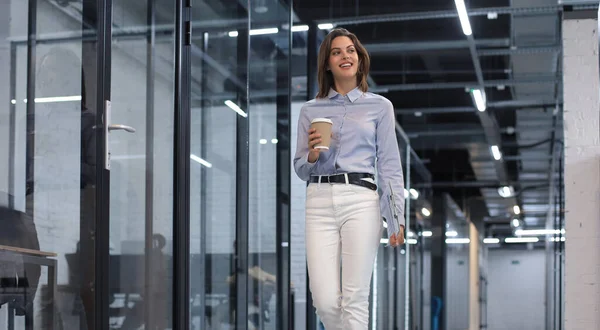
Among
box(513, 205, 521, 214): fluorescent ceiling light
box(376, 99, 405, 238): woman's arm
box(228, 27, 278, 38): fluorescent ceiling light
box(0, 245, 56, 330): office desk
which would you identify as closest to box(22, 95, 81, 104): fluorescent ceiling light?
box(0, 245, 56, 330): office desk

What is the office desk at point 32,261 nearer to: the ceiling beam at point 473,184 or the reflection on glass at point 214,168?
the reflection on glass at point 214,168

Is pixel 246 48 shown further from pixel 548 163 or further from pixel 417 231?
pixel 417 231

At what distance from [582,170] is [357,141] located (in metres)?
4.04

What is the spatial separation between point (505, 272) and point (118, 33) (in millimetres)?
5882

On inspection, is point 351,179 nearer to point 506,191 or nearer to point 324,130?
point 324,130

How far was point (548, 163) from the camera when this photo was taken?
8.44 m

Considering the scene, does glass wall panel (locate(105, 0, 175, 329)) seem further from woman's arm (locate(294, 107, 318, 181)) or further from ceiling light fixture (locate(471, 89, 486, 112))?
ceiling light fixture (locate(471, 89, 486, 112))

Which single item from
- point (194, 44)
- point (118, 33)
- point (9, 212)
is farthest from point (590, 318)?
point (9, 212)

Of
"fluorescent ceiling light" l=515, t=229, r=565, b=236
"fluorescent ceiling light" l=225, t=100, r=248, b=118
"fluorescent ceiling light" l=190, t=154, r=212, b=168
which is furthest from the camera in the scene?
"fluorescent ceiling light" l=515, t=229, r=565, b=236

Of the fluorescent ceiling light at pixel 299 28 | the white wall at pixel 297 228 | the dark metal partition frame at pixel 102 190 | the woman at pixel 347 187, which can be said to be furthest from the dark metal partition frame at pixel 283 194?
the woman at pixel 347 187

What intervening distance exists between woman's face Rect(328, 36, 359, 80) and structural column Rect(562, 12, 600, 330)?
4.02 metres

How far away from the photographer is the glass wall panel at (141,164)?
3500mm

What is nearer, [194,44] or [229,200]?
[194,44]

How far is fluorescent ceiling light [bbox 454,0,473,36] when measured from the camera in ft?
22.5
